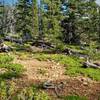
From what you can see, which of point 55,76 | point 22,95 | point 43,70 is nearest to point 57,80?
point 55,76

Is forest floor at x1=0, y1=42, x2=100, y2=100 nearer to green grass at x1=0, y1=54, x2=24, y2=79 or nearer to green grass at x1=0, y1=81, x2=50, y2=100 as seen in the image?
green grass at x1=0, y1=54, x2=24, y2=79

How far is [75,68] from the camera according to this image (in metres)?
24.3

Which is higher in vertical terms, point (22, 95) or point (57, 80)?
point (22, 95)

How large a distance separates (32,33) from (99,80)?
59.9 meters

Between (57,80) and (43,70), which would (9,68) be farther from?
(57,80)

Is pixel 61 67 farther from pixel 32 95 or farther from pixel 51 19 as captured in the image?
pixel 51 19

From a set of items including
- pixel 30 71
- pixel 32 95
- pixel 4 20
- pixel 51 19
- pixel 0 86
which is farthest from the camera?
pixel 4 20

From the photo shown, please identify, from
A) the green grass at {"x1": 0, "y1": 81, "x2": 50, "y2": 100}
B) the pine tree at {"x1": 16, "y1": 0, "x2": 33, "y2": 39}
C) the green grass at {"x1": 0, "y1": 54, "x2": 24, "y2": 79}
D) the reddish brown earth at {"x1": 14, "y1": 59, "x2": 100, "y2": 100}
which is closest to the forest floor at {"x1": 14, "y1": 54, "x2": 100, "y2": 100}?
the reddish brown earth at {"x1": 14, "y1": 59, "x2": 100, "y2": 100}

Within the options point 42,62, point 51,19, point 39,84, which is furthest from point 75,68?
point 51,19

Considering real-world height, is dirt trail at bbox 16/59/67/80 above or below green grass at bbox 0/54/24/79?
below

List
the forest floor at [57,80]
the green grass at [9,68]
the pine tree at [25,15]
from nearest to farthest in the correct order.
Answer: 1. the forest floor at [57,80]
2. the green grass at [9,68]
3. the pine tree at [25,15]

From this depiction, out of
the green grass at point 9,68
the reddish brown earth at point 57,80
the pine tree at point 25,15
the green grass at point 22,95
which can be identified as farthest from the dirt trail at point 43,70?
the pine tree at point 25,15

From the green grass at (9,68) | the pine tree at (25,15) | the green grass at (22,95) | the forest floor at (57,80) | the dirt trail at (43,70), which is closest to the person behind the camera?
the green grass at (22,95)

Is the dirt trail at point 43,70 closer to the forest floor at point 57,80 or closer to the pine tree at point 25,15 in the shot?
the forest floor at point 57,80
